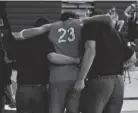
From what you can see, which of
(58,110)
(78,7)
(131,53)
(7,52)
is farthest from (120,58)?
(78,7)

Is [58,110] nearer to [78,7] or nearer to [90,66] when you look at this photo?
[90,66]

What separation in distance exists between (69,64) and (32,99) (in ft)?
2.00

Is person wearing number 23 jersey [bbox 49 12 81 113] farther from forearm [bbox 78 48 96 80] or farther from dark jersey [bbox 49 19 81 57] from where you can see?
forearm [bbox 78 48 96 80]

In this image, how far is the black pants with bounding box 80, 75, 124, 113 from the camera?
13.0 ft

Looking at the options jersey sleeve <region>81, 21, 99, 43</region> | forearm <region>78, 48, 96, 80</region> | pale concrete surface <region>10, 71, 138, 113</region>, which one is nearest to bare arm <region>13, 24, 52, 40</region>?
jersey sleeve <region>81, 21, 99, 43</region>

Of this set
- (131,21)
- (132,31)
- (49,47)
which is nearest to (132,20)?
(131,21)

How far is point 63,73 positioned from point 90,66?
327 millimetres

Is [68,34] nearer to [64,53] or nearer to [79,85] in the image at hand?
[64,53]

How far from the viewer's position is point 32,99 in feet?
14.1

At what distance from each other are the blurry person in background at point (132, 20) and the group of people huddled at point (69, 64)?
8.31 meters

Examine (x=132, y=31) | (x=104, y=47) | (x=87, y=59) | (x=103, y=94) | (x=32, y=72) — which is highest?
(x=104, y=47)

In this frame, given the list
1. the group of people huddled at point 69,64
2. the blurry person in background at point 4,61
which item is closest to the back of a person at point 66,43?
the group of people huddled at point 69,64

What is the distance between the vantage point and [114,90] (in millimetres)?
4031

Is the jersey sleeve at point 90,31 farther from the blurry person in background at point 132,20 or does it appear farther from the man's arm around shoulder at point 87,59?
the blurry person in background at point 132,20
